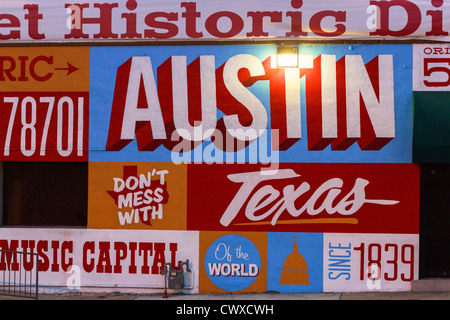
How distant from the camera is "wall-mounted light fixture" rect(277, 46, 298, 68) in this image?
43.7ft

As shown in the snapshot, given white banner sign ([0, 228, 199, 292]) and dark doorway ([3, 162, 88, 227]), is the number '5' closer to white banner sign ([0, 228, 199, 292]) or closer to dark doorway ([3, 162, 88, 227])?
white banner sign ([0, 228, 199, 292])

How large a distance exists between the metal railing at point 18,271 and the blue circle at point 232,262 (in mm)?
3516

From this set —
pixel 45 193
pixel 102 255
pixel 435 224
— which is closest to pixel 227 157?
pixel 102 255

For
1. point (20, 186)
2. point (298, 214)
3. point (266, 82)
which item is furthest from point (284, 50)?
point (20, 186)

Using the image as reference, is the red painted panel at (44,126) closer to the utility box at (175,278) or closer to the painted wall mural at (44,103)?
the painted wall mural at (44,103)

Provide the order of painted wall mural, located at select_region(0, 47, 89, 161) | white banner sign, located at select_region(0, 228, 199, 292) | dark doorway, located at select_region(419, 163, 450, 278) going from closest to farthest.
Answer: dark doorway, located at select_region(419, 163, 450, 278)
white banner sign, located at select_region(0, 228, 199, 292)
painted wall mural, located at select_region(0, 47, 89, 161)

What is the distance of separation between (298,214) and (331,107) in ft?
7.12

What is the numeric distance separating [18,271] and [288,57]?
6.88 metres

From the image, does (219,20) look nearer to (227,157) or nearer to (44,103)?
(227,157)

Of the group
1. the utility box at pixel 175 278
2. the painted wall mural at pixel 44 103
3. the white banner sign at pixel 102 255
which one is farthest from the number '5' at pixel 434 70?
the painted wall mural at pixel 44 103

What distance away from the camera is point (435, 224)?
13.4 m

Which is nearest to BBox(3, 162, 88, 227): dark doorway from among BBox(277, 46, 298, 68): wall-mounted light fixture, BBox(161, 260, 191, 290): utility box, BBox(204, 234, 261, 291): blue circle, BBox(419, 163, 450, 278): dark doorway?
BBox(161, 260, 191, 290): utility box

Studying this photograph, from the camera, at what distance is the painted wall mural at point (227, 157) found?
1322cm

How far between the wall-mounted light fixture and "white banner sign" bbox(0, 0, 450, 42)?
291 millimetres
